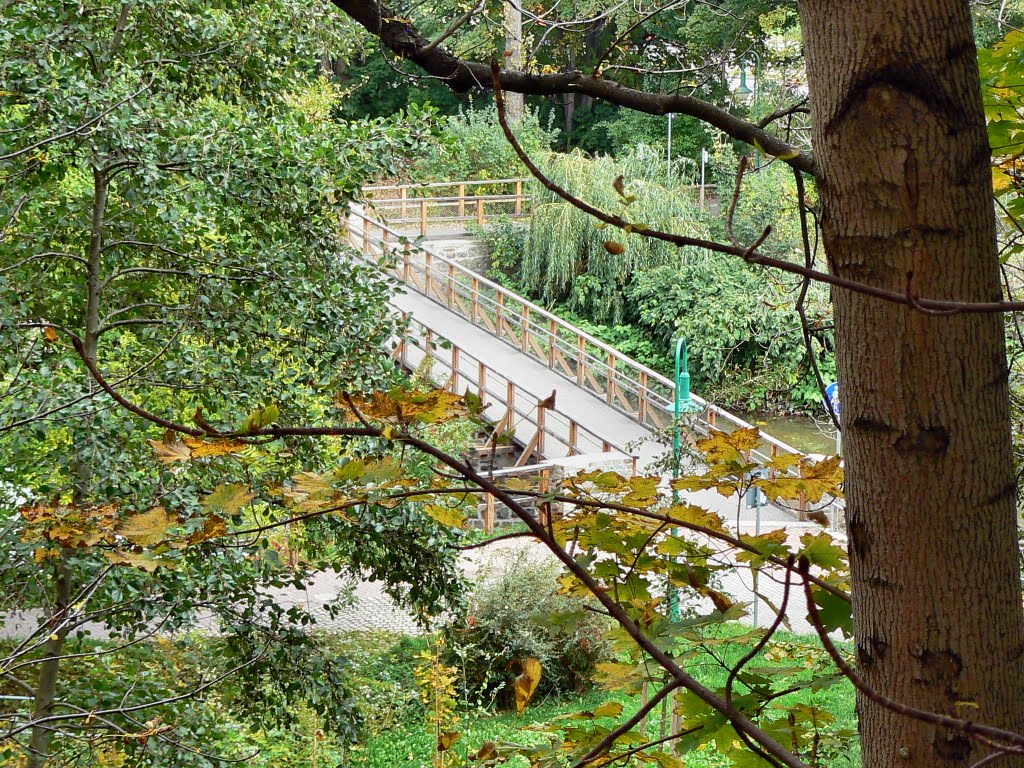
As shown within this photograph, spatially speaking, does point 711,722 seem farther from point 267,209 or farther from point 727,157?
point 727,157

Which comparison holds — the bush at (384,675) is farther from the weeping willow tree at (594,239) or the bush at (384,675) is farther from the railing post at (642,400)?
the weeping willow tree at (594,239)

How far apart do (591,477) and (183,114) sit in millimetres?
3452

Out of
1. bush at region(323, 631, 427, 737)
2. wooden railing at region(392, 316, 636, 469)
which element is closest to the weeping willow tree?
wooden railing at region(392, 316, 636, 469)

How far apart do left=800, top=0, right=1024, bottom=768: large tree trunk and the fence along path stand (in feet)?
35.2

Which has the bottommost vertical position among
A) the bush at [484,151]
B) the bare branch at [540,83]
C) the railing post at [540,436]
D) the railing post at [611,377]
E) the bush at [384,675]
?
the bush at [384,675]

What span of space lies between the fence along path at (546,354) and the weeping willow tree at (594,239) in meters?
1.23

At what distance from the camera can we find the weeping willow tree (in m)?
18.2

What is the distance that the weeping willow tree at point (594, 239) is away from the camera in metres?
18.2

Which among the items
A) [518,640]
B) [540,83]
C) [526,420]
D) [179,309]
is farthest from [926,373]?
[526,420]

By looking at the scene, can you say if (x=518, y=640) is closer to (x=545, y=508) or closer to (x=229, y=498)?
(x=229, y=498)

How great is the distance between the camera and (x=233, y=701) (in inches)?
158

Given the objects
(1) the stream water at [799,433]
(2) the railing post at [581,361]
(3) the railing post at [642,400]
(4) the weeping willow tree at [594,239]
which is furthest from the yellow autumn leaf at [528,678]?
(4) the weeping willow tree at [594,239]

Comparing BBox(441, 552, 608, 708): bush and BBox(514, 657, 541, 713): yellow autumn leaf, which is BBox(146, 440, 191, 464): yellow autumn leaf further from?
BBox(441, 552, 608, 708): bush

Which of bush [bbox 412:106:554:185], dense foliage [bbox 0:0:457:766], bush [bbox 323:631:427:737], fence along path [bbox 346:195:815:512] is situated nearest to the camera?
dense foliage [bbox 0:0:457:766]
